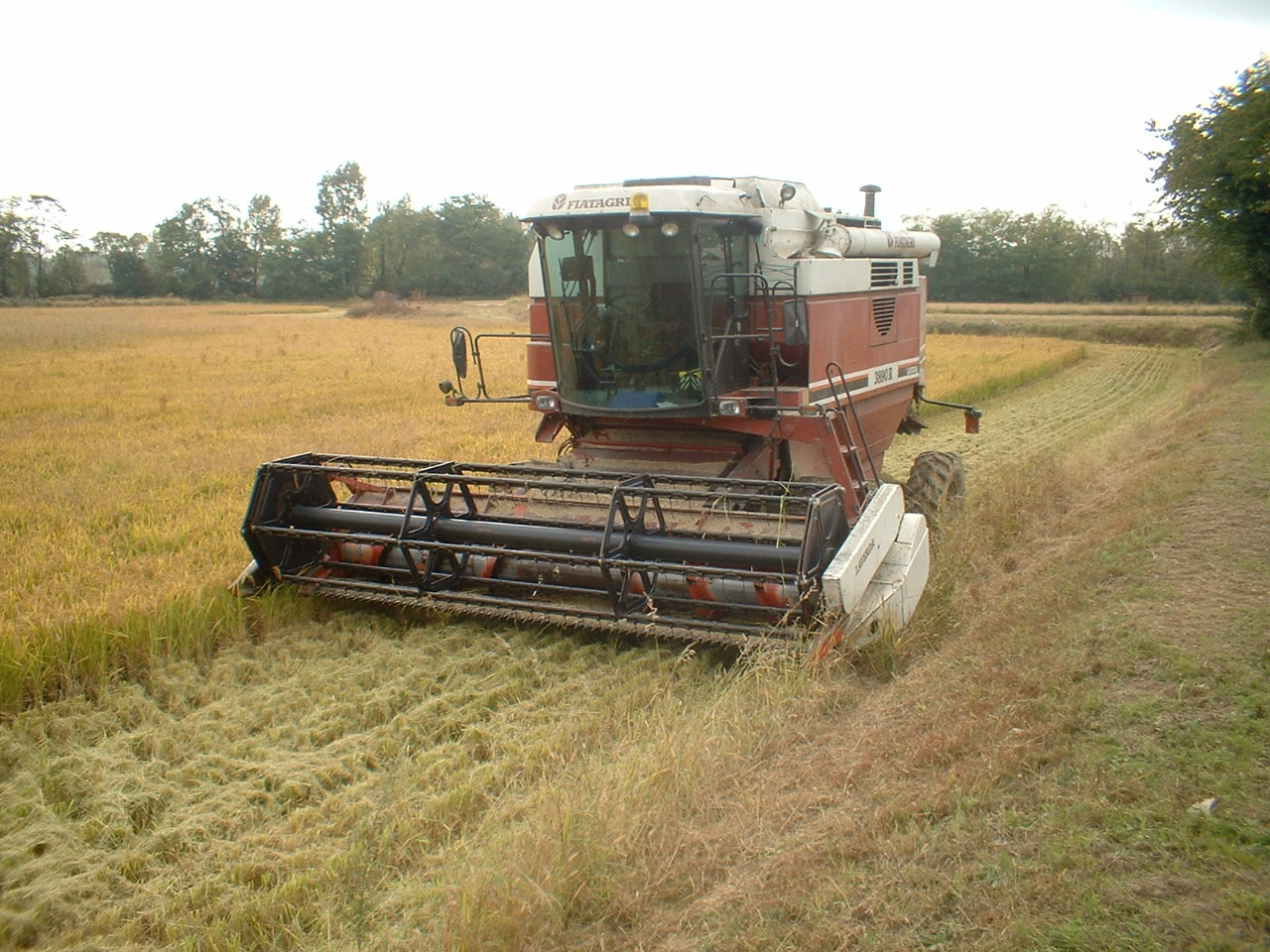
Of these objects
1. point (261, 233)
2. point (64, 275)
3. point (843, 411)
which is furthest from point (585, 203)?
point (261, 233)

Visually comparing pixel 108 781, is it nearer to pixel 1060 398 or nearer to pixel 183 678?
pixel 183 678

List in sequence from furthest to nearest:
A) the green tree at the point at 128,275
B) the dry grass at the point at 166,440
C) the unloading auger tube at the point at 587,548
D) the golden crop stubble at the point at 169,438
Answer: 1. the green tree at the point at 128,275
2. the golden crop stubble at the point at 169,438
3. the dry grass at the point at 166,440
4. the unloading auger tube at the point at 587,548

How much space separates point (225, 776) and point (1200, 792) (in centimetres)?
329

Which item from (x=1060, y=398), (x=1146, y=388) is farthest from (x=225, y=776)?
(x=1146, y=388)

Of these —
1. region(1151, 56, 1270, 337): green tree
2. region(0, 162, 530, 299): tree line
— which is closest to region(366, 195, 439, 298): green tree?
region(0, 162, 530, 299): tree line

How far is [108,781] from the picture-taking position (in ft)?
12.4

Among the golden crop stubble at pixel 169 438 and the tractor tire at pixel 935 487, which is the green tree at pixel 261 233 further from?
the tractor tire at pixel 935 487

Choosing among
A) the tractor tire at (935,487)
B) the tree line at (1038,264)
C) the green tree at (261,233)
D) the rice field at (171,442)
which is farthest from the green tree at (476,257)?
the tractor tire at (935,487)

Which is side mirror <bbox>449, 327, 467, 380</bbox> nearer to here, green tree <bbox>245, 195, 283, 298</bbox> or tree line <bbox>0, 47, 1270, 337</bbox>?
tree line <bbox>0, 47, 1270, 337</bbox>

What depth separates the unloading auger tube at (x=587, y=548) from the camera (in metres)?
4.82

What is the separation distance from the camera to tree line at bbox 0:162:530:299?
58.8 metres

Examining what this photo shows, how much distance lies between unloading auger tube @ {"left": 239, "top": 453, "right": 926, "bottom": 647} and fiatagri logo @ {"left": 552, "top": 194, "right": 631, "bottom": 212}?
149cm

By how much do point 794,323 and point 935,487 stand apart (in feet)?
7.38

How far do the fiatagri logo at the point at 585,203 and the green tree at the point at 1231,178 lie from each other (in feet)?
58.2
